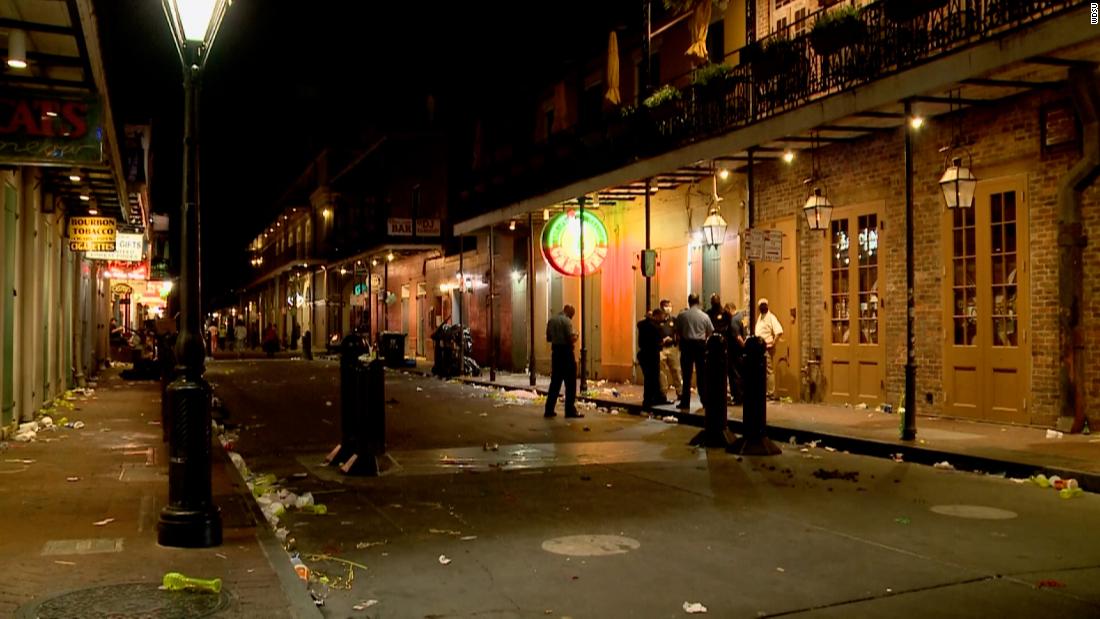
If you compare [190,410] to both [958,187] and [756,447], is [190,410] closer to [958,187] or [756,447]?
[756,447]

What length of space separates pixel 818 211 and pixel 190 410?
40.3 ft

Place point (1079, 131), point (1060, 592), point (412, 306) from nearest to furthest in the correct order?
point (1060, 592)
point (1079, 131)
point (412, 306)

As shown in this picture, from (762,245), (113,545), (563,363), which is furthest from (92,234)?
(113,545)

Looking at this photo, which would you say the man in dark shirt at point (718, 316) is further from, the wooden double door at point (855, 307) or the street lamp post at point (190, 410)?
the street lamp post at point (190, 410)

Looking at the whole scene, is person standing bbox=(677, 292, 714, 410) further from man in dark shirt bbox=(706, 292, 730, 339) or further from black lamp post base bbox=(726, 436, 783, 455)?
black lamp post base bbox=(726, 436, 783, 455)

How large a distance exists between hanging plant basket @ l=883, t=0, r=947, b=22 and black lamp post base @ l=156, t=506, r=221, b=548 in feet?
36.3

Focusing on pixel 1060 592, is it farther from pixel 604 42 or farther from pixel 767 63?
pixel 604 42

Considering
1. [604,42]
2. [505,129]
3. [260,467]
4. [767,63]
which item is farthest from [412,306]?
[260,467]

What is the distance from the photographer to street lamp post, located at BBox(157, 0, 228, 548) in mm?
6504

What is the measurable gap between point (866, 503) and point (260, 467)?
6657mm

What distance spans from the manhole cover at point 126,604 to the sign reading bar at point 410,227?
3295cm

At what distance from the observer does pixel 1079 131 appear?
40.6 ft

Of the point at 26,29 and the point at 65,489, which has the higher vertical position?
the point at 26,29

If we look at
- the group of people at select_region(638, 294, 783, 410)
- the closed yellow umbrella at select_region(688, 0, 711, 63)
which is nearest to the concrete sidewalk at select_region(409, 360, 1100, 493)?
the group of people at select_region(638, 294, 783, 410)
